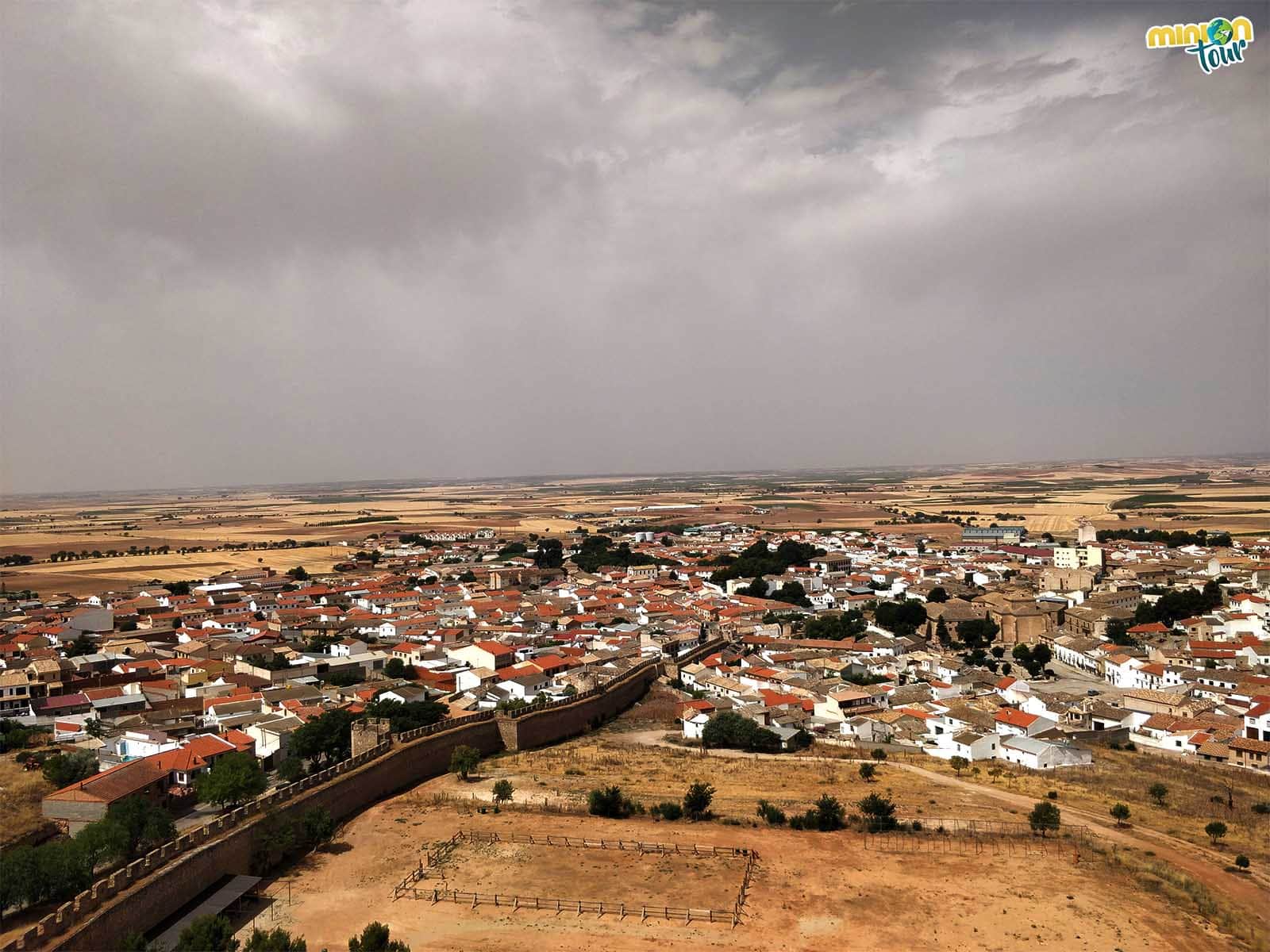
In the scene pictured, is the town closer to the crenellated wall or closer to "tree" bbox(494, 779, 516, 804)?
the crenellated wall

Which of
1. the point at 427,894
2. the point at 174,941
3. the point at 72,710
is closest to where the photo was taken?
the point at 174,941

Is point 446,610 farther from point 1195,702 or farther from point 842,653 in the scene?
point 1195,702

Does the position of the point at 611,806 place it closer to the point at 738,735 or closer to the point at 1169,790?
the point at 738,735

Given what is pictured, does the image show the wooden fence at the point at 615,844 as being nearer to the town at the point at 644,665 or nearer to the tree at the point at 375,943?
the town at the point at 644,665

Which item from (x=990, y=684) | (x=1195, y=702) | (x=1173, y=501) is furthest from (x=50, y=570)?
(x=1173, y=501)

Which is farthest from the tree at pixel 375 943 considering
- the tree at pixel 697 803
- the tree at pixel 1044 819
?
the tree at pixel 1044 819

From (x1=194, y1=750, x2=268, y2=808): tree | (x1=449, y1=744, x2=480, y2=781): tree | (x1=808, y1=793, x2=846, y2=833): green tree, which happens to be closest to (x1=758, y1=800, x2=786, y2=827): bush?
(x1=808, y1=793, x2=846, y2=833): green tree
